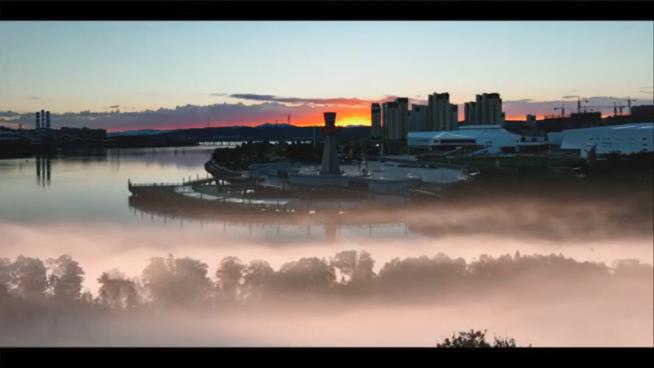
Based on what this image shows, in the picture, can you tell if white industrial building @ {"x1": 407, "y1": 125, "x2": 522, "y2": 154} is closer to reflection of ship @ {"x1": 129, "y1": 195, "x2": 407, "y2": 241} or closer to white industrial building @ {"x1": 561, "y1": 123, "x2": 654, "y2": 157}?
white industrial building @ {"x1": 561, "y1": 123, "x2": 654, "y2": 157}

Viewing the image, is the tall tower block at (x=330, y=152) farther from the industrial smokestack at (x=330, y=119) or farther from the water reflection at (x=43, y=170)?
the water reflection at (x=43, y=170)

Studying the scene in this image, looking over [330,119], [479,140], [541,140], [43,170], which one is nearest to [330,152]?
[330,119]

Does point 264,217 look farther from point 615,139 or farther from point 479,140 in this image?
point 479,140

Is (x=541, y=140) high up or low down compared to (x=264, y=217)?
up

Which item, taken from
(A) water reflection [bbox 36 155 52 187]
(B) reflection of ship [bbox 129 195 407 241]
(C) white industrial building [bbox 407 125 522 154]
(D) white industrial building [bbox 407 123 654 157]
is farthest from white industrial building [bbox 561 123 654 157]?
(A) water reflection [bbox 36 155 52 187]

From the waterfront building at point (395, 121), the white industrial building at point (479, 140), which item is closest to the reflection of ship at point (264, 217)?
the waterfront building at point (395, 121)

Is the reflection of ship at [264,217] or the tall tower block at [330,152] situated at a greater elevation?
the tall tower block at [330,152]

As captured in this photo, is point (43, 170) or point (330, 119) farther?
point (330, 119)

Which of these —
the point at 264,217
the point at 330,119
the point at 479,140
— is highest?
the point at 330,119

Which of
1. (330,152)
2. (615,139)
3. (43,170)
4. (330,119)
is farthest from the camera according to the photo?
(330,152)
